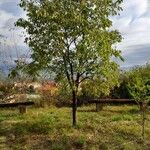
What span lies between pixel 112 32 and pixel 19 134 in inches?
202

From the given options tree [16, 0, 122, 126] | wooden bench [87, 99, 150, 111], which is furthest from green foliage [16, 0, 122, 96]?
wooden bench [87, 99, 150, 111]

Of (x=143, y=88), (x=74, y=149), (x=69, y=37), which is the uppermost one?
(x=69, y=37)

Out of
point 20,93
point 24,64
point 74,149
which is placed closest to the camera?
point 74,149

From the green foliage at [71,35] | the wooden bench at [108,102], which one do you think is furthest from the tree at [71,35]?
the wooden bench at [108,102]

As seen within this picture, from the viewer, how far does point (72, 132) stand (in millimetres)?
18141

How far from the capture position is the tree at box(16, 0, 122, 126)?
1809 centimetres

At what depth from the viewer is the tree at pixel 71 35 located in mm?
18094

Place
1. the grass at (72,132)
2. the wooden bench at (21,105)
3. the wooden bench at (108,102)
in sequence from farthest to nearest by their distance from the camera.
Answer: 1. the wooden bench at (108,102)
2. the wooden bench at (21,105)
3. the grass at (72,132)

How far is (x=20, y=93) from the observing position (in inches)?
1117

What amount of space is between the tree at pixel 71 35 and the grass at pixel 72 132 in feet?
5.49

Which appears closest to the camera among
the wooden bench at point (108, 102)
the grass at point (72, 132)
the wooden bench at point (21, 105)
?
the grass at point (72, 132)

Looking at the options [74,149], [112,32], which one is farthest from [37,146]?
[112,32]

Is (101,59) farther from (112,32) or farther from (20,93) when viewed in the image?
(20,93)

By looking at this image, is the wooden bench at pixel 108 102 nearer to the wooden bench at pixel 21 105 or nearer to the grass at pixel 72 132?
the grass at pixel 72 132
